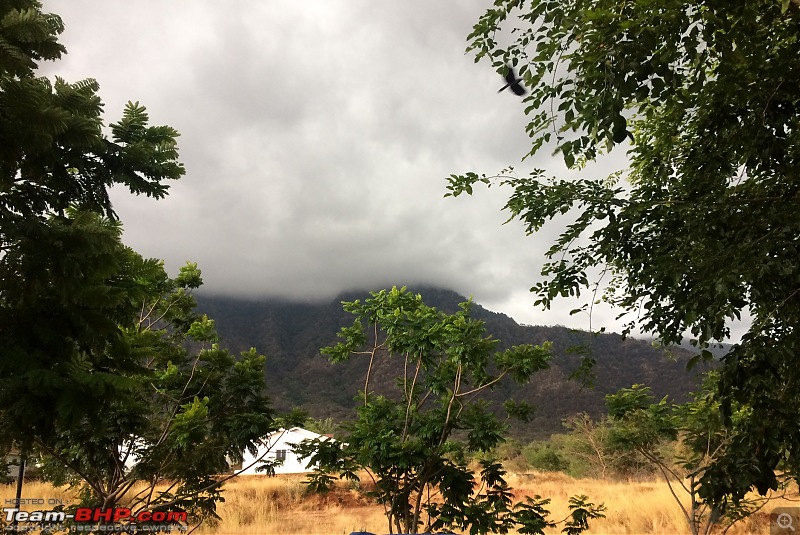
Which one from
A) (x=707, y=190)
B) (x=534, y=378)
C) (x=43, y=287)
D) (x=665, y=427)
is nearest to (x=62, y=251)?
(x=43, y=287)

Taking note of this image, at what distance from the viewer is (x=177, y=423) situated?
5637 millimetres

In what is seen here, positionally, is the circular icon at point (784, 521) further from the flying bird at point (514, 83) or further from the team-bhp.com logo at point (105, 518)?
the team-bhp.com logo at point (105, 518)

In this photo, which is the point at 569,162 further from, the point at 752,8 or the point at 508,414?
the point at 508,414

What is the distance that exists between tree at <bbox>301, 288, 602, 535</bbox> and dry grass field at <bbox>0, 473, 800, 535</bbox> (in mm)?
2830

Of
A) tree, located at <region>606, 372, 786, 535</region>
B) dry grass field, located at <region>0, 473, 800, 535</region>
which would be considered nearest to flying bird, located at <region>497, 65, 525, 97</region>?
tree, located at <region>606, 372, 786, 535</region>

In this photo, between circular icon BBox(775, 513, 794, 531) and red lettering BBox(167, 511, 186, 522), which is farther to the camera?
circular icon BBox(775, 513, 794, 531)

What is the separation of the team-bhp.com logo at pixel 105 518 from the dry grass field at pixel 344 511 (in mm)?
2776

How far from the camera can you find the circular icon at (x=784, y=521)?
9641 mm

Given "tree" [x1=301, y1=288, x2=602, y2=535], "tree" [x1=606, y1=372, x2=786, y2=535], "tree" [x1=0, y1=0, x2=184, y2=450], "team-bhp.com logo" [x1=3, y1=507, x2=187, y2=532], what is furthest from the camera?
"tree" [x1=606, y1=372, x2=786, y2=535]

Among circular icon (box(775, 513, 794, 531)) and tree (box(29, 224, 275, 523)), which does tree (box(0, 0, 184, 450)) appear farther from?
circular icon (box(775, 513, 794, 531))

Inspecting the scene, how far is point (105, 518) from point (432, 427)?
4.29 metres

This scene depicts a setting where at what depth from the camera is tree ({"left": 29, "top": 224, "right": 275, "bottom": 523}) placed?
5723 mm

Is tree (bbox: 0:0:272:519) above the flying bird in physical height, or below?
below

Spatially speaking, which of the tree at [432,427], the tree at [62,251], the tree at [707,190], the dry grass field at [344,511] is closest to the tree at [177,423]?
the tree at [62,251]
